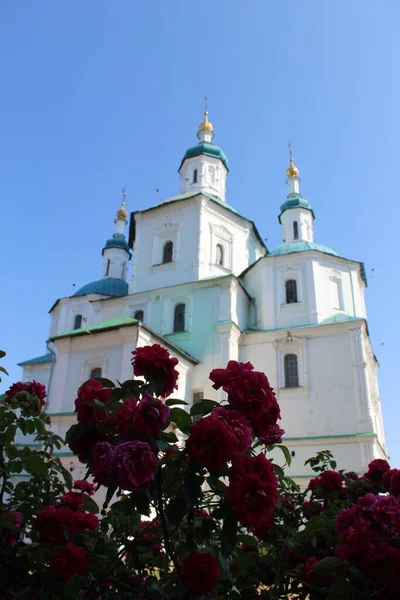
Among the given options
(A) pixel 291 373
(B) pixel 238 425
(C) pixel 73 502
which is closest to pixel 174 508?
(B) pixel 238 425

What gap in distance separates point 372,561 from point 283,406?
1686 centimetres

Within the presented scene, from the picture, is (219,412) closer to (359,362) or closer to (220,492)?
(220,492)

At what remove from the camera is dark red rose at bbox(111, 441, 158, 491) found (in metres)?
2.26

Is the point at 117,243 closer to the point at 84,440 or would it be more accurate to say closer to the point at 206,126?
the point at 206,126

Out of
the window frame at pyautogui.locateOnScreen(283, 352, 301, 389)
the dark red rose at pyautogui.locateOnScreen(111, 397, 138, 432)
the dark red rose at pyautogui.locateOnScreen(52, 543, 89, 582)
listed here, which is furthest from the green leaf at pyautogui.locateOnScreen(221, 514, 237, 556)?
the window frame at pyautogui.locateOnScreen(283, 352, 301, 389)

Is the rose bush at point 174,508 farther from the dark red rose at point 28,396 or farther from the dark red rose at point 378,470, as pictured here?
the dark red rose at point 378,470

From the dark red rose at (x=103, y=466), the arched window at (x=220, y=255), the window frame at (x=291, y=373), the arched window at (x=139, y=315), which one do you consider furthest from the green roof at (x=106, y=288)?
the dark red rose at (x=103, y=466)

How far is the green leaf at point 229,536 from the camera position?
2.33m

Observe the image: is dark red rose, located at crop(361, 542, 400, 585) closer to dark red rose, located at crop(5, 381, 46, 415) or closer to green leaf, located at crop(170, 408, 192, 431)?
green leaf, located at crop(170, 408, 192, 431)

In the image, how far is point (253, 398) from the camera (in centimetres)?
257

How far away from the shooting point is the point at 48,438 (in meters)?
3.91

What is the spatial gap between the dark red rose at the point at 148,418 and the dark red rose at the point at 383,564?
113 cm

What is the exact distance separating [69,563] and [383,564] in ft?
5.15

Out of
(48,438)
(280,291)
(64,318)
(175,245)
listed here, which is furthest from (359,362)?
(64,318)
